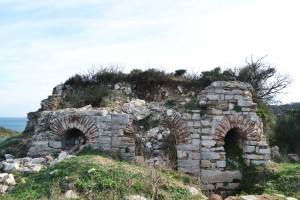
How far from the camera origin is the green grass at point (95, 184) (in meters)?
6.68

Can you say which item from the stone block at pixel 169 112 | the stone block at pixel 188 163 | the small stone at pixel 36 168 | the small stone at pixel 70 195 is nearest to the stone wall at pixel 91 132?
the stone block at pixel 169 112

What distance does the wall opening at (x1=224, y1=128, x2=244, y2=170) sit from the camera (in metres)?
10.2

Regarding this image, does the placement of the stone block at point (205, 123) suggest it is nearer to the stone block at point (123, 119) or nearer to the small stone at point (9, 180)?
the stone block at point (123, 119)

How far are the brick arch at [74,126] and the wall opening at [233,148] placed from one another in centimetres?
349

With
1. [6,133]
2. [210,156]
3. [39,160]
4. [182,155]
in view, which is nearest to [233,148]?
[210,156]

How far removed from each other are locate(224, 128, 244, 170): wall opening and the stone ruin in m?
0.04

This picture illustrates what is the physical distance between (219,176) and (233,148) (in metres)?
1.01

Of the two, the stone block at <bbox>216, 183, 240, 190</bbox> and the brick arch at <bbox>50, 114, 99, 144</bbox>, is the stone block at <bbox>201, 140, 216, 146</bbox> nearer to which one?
the stone block at <bbox>216, 183, 240, 190</bbox>

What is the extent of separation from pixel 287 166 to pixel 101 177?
5219mm

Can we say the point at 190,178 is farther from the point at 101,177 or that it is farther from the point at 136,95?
the point at 136,95

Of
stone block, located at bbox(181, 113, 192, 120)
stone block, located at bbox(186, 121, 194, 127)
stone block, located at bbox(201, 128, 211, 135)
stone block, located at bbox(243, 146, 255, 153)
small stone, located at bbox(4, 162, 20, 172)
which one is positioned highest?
stone block, located at bbox(181, 113, 192, 120)

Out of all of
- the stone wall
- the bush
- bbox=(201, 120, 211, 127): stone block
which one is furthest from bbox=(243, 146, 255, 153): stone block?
the bush

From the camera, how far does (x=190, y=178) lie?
30.7ft

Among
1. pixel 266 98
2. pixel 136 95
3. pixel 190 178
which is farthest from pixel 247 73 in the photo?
pixel 190 178
